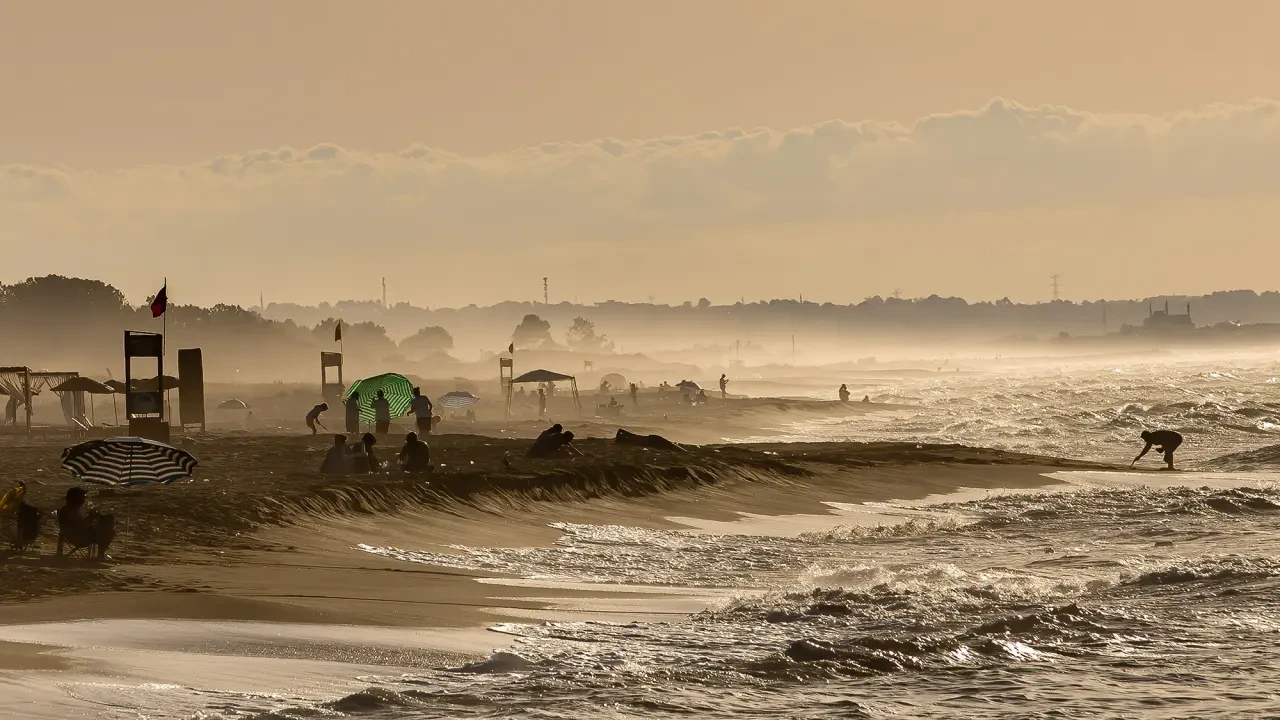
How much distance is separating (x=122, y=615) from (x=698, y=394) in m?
74.3

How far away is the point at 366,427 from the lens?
3806 centimetres

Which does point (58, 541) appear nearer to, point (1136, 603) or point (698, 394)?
point (1136, 603)

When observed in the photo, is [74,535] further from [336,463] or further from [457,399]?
[457,399]

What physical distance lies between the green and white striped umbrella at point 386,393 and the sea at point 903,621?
14.0 metres

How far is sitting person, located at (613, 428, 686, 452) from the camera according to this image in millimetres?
31266

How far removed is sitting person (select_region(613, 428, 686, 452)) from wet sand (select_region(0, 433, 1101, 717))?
0.45 metres

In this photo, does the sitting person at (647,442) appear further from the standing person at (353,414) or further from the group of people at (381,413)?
the standing person at (353,414)

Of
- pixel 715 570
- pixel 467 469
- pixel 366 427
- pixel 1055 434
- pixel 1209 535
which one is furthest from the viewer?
pixel 1055 434

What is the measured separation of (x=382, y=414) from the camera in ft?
113

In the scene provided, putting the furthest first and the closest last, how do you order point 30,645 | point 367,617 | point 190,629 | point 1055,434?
1. point 1055,434
2. point 367,617
3. point 190,629
4. point 30,645

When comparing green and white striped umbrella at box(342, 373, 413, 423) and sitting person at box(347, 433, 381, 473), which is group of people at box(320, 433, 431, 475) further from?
green and white striped umbrella at box(342, 373, 413, 423)

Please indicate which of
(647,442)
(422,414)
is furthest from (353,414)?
(647,442)

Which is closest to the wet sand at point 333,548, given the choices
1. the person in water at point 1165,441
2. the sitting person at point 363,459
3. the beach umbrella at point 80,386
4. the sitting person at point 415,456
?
the sitting person at point 415,456

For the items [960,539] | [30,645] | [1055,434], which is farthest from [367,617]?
[1055,434]
